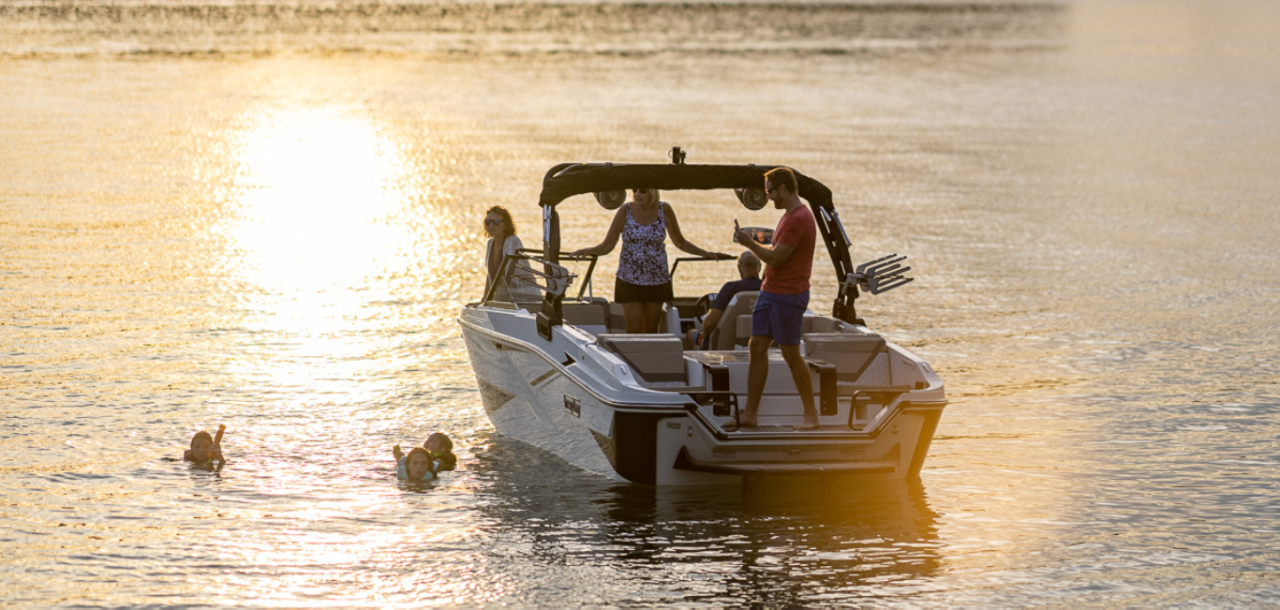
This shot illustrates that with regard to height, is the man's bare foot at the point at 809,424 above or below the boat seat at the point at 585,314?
below

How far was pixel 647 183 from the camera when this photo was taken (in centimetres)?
1108

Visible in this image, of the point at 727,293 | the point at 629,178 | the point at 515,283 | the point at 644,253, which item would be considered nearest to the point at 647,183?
the point at 629,178

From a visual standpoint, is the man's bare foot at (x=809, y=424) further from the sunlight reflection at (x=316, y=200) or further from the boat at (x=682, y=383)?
the sunlight reflection at (x=316, y=200)

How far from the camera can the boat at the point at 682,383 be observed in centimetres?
966

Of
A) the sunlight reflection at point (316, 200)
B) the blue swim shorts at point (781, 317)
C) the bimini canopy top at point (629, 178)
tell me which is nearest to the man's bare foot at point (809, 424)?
the blue swim shorts at point (781, 317)

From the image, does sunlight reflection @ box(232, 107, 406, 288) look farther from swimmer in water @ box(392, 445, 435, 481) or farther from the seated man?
swimmer in water @ box(392, 445, 435, 481)

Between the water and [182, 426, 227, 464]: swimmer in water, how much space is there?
6.9 inches

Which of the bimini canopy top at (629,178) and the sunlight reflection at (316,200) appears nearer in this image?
the bimini canopy top at (629,178)

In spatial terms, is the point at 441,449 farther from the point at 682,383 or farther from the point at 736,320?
the point at 736,320

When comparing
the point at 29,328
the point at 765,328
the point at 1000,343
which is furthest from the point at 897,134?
the point at 765,328

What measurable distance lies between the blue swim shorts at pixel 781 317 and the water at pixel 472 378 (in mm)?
1073

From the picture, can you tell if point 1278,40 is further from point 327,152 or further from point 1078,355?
point 1078,355

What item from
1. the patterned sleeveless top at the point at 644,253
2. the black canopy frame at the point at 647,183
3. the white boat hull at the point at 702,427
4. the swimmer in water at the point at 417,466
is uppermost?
the black canopy frame at the point at 647,183

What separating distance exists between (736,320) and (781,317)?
1.63 meters
